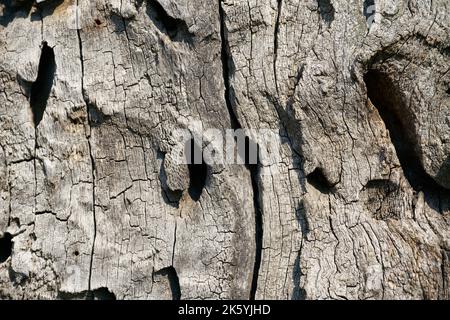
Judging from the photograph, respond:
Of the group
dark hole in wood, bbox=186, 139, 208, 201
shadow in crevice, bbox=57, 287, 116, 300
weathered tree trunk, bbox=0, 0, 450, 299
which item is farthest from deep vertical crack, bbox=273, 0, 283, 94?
shadow in crevice, bbox=57, 287, 116, 300

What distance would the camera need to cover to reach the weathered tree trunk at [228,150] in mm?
2832

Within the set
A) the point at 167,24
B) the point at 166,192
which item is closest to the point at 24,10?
the point at 167,24

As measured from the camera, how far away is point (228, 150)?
2898 millimetres

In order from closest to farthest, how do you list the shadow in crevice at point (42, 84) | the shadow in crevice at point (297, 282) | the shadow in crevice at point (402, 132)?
the shadow in crevice at point (297, 282) < the shadow in crevice at point (402, 132) < the shadow in crevice at point (42, 84)

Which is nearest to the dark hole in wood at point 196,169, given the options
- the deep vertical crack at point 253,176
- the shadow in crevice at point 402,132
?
the deep vertical crack at point 253,176

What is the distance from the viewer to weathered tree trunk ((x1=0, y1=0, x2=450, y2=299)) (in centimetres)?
283

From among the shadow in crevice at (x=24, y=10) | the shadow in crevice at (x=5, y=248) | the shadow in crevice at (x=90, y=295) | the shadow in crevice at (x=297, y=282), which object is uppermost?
the shadow in crevice at (x=24, y=10)

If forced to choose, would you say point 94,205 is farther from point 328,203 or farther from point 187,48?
point 328,203

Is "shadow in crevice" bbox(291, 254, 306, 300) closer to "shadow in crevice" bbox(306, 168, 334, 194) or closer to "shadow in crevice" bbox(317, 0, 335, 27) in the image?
"shadow in crevice" bbox(306, 168, 334, 194)

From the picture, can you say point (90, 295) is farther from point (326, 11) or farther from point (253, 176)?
point (326, 11)

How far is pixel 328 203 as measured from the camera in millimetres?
2893

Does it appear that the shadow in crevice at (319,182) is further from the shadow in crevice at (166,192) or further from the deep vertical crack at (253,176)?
the shadow in crevice at (166,192)

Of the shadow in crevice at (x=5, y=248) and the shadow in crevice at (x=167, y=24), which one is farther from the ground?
the shadow in crevice at (x=167, y=24)

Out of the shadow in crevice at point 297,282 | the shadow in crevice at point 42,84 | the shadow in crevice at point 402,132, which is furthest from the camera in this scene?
the shadow in crevice at point 42,84
